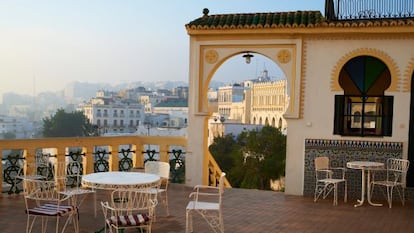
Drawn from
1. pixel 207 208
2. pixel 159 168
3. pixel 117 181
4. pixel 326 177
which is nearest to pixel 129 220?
Result: pixel 117 181

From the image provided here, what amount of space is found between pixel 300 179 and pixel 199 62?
3397 mm

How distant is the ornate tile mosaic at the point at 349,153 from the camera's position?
9.62m

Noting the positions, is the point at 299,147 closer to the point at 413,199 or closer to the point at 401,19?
the point at 413,199

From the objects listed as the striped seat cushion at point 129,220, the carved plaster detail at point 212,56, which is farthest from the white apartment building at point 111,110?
the striped seat cushion at point 129,220

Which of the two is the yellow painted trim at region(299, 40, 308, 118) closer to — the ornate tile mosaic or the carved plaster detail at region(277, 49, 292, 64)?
the carved plaster detail at region(277, 49, 292, 64)

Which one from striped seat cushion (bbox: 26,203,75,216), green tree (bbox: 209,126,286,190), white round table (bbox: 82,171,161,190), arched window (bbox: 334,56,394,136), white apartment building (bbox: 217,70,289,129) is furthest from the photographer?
white apartment building (bbox: 217,70,289,129)

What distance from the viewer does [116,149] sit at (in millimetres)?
10648

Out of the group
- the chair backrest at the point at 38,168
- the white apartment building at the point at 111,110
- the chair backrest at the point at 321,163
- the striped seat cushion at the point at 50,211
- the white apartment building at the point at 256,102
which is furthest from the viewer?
the white apartment building at the point at 256,102

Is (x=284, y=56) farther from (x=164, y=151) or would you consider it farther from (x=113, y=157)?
(x=113, y=157)

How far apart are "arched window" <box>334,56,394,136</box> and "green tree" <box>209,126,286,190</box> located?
25.3m

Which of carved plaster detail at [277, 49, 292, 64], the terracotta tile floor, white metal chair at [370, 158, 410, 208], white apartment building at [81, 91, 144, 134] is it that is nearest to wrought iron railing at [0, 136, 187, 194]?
the terracotta tile floor

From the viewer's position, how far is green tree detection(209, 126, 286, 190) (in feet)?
118

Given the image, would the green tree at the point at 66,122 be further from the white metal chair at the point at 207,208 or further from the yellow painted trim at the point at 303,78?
the white metal chair at the point at 207,208

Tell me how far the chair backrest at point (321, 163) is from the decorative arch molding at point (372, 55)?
4.95ft
